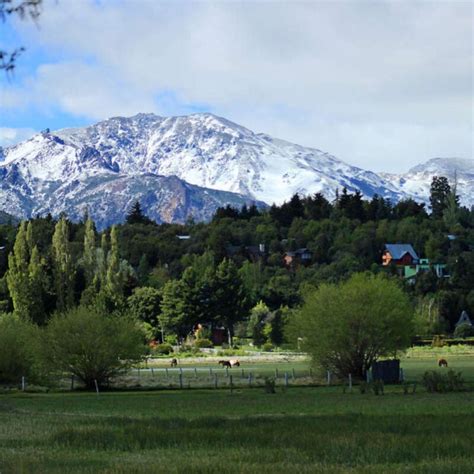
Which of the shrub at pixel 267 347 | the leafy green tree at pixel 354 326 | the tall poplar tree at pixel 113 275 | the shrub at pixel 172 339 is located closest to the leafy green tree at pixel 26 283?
the tall poplar tree at pixel 113 275

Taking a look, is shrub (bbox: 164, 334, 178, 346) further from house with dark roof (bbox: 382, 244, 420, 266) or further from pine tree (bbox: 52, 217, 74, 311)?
house with dark roof (bbox: 382, 244, 420, 266)

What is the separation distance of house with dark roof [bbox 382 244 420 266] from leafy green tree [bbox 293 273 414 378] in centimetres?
11318

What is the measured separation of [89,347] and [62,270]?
3688 cm

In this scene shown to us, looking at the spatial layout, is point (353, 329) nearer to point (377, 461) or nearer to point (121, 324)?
point (121, 324)

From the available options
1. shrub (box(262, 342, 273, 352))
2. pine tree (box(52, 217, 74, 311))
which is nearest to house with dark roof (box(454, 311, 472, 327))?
shrub (box(262, 342, 273, 352))

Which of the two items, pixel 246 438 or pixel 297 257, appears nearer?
pixel 246 438

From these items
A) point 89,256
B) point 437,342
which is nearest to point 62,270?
point 89,256

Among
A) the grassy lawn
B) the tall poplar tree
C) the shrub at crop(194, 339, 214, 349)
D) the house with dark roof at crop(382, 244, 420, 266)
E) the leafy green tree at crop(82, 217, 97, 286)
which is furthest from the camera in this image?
the house with dark roof at crop(382, 244, 420, 266)

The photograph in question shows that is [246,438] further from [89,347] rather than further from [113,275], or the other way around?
[113,275]

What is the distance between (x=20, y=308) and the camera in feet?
278

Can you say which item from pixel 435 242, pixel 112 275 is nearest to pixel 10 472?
pixel 112 275

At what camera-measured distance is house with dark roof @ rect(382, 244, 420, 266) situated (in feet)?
568

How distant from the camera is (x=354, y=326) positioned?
187 ft

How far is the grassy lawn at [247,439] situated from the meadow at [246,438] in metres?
0.03
